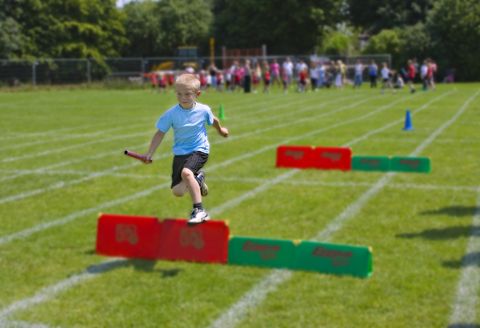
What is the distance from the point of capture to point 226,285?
240 inches

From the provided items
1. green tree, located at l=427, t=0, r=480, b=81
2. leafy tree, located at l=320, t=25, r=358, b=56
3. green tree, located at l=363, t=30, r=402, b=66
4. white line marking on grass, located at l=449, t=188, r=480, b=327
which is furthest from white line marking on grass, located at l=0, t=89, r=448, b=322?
leafy tree, located at l=320, t=25, r=358, b=56

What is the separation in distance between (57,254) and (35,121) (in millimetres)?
15351

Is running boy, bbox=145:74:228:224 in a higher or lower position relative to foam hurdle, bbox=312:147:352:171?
higher

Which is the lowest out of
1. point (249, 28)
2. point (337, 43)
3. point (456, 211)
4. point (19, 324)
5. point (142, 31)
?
point (19, 324)

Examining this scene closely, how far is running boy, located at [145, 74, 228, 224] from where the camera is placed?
18.4 feet

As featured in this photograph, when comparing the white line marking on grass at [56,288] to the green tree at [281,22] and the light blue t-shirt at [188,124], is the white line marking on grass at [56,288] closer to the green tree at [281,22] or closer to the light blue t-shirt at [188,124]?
the light blue t-shirt at [188,124]

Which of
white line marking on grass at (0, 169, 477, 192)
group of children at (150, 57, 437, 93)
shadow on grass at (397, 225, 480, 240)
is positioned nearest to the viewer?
shadow on grass at (397, 225, 480, 240)

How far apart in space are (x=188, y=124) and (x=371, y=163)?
22.3 feet

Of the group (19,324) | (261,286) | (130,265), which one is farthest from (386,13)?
(19,324)

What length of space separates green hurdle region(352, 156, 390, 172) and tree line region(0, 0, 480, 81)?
135 feet

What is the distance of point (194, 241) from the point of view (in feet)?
22.2

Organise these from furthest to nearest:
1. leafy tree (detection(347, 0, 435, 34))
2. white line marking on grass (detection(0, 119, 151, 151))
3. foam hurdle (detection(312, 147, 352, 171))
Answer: leafy tree (detection(347, 0, 435, 34)) < white line marking on grass (detection(0, 119, 151, 151)) < foam hurdle (detection(312, 147, 352, 171))

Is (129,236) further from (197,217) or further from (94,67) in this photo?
(94,67)

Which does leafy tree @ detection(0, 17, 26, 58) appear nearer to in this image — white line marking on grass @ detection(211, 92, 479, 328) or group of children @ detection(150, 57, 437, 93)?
group of children @ detection(150, 57, 437, 93)
